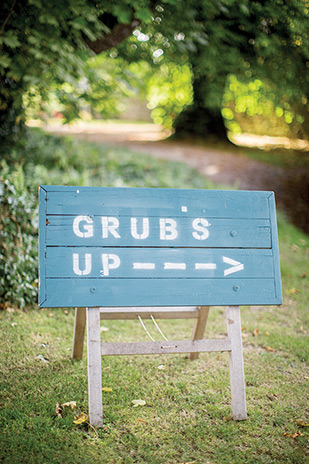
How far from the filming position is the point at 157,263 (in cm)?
262

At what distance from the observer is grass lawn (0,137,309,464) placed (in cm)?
235

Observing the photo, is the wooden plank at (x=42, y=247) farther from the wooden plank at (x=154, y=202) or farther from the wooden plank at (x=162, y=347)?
the wooden plank at (x=162, y=347)

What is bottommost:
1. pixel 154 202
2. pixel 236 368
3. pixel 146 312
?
pixel 236 368

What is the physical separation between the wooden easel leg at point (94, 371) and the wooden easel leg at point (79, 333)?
0.61m

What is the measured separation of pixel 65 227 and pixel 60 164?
20.6 feet

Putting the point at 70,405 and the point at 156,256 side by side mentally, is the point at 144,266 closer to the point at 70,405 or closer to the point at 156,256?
the point at 156,256

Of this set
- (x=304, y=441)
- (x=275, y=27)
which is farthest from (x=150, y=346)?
(x=275, y=27)

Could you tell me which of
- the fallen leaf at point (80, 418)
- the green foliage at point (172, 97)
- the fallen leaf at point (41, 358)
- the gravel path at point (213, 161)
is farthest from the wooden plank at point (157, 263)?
the green foliage at point (172, 97)

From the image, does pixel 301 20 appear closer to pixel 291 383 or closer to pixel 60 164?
pixel 291 383

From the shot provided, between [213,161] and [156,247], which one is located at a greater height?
[213,161]

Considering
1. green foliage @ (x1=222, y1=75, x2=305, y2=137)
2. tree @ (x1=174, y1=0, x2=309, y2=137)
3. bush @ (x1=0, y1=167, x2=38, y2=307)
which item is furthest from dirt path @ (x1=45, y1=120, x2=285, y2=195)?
bush @ (x1=0, y1=167, x2=38, y2=307)

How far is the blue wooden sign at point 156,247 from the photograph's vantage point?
250 cm

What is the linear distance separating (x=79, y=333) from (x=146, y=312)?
600 mm

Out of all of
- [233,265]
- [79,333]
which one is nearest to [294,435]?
[233,265]
